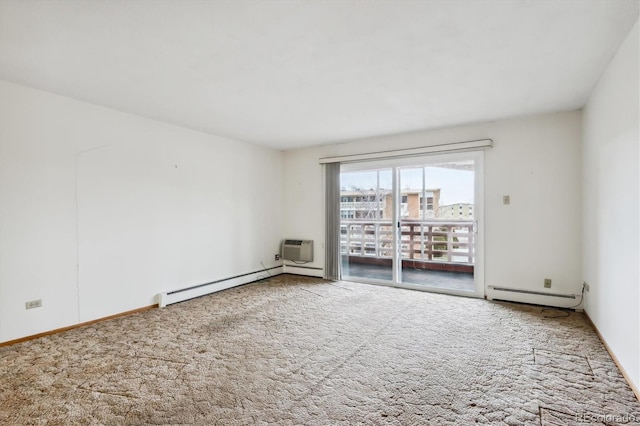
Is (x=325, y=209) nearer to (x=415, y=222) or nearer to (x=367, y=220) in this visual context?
(x=367, y=220)

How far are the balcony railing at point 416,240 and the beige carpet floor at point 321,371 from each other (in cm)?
184

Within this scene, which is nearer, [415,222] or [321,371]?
[321,371]

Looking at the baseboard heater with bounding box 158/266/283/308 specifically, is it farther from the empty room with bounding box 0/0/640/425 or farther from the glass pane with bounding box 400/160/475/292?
the glass pane with bounding box 400/160/475/292

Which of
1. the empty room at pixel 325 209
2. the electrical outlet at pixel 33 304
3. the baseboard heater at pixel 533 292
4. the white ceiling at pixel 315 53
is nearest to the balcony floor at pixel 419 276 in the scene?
the empty room at pixel 325 209

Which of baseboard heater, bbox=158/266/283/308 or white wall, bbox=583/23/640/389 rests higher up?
white wall, bbox=583/23/640/389

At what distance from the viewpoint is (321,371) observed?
92.0 inches

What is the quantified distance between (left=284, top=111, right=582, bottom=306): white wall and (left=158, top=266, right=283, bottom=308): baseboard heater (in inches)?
139

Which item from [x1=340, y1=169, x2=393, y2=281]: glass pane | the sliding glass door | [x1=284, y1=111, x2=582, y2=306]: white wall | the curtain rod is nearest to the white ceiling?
[x1=284, y1=111, x2=582, y2=306]: white wall

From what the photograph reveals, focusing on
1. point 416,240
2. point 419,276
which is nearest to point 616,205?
point 419,276

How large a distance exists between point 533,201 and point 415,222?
2.08 metres

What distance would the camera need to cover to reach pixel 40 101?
3008 millimetres

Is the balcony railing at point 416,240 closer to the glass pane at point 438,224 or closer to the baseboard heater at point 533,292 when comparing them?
the glass pane at point 438,224

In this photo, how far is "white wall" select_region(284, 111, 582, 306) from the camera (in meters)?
3.68

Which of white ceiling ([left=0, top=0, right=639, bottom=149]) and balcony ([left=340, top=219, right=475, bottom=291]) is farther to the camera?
balcony ([left=340, top=219, right=475, bottom=291])
